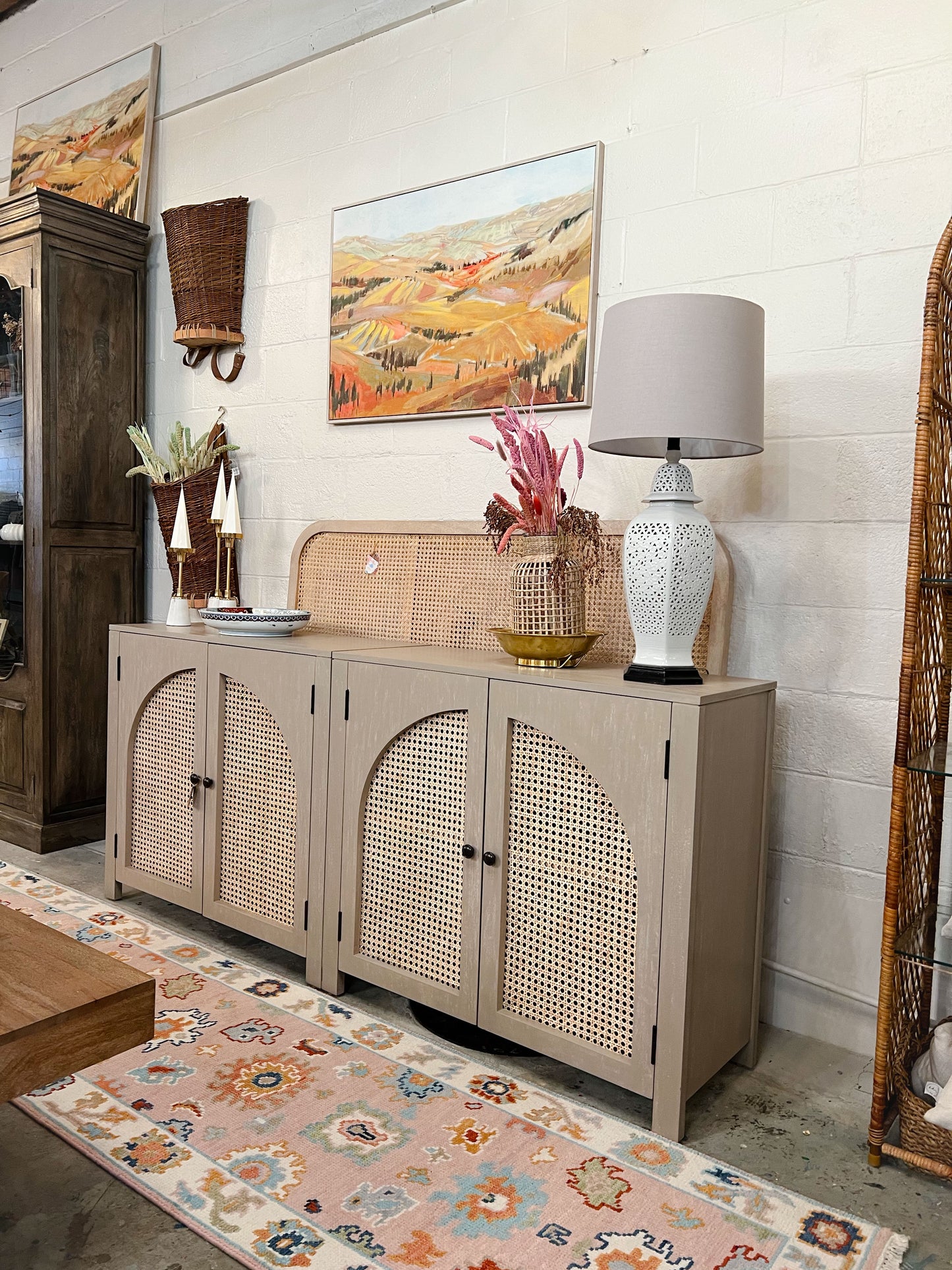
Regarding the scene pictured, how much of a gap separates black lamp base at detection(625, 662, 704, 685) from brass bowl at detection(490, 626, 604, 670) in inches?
6.0

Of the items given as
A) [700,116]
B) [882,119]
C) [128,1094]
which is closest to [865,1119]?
[128,1094]

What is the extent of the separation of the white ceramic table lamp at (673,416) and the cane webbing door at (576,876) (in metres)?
0.17

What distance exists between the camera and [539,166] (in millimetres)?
2428

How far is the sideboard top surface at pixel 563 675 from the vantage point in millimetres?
1706

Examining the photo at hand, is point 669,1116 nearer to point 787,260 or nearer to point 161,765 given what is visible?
point 161,765

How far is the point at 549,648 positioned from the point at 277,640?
0.78 meters

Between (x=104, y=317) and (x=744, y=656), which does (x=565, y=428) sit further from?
(x=104, y=317)

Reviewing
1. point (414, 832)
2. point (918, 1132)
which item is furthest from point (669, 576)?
point (918, 1132)

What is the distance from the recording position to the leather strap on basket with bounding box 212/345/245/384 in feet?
10.2

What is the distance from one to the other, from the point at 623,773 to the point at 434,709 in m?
0.45

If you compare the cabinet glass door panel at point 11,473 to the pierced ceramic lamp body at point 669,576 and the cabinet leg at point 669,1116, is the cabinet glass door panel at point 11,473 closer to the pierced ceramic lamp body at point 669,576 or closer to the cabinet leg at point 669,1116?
the pierced ceramic lamp body at point 669,576

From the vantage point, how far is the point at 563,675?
186 cm

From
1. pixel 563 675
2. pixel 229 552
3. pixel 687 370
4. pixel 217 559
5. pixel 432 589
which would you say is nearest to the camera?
pixel 687 370

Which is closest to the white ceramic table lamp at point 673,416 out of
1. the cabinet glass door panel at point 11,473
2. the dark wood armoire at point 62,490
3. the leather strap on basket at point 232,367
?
the leather strap on basket at point 232,367
